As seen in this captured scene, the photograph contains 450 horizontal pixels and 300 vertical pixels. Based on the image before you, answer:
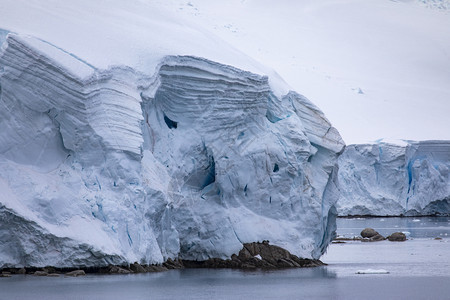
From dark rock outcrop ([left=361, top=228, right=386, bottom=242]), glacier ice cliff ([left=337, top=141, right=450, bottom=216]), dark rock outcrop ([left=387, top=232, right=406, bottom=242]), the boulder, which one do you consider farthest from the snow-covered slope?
the boulder

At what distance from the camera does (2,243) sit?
37.2 ft

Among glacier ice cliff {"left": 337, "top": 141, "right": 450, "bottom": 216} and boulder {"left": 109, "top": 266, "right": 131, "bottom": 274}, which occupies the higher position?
boulder {"left": 109, "top": 266, "right": 131, "bottom": 274}

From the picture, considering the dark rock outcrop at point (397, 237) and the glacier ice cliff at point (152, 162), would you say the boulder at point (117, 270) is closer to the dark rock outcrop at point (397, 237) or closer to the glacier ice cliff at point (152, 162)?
the glacier ice cliff at point (152, 162)

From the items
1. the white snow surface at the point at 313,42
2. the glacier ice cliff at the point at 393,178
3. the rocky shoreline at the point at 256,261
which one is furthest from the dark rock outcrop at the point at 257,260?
the glacier ice cliff at the point at 393,178

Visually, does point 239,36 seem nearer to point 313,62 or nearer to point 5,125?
point 313,62

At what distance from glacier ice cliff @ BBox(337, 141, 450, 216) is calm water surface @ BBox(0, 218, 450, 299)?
13767 millimetres

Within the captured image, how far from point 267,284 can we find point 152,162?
9.54 feet

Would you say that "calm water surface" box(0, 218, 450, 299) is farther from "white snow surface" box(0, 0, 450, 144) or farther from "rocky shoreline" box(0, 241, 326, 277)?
"white snow surface" box(0, 0, 450, 144)

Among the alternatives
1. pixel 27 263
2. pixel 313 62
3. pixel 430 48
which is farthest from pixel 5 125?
pixel 430 48

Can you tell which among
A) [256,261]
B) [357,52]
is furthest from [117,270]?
[357,52]

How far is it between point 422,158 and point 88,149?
22097mm

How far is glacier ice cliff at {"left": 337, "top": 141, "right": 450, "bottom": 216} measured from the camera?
103 ft

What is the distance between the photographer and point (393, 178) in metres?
31.3

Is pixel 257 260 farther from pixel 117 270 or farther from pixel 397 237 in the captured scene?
pixel 397 237
